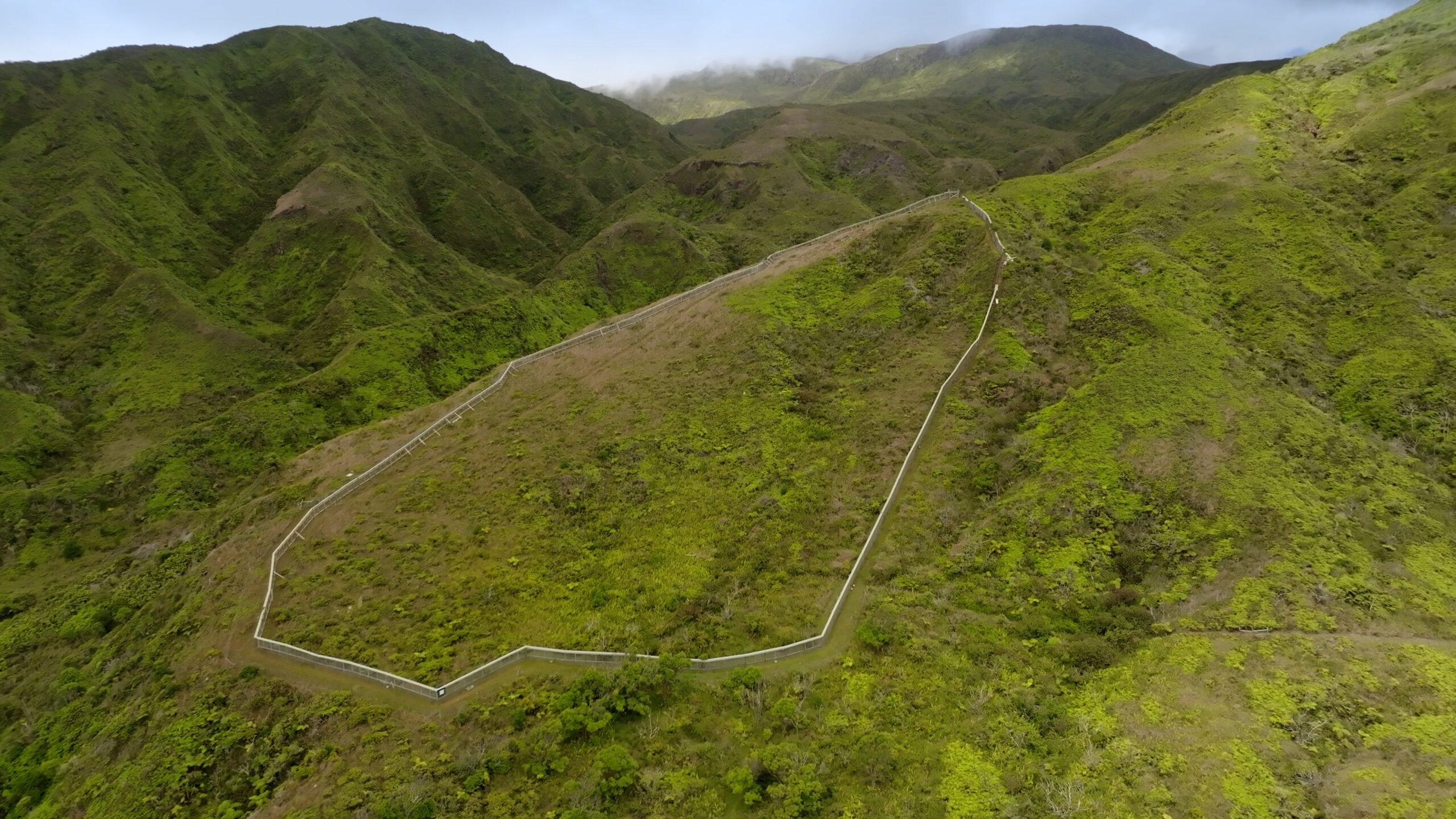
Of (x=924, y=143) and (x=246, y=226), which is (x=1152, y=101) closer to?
(x=924, y=143)

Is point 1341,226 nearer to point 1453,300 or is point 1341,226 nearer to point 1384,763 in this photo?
point 1453,300

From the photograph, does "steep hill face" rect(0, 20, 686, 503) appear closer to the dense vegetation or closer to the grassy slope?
the dense vegetation

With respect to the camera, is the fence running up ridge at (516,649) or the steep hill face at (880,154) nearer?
the fence running up ridge at (516,649)

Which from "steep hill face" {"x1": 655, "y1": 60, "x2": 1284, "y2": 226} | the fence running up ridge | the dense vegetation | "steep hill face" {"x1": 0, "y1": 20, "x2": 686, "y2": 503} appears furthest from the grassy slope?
the fence running up ridge

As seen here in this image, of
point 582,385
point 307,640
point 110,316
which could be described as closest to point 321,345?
point 110,316

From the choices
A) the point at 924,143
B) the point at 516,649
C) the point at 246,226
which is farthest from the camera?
the point at 924,143

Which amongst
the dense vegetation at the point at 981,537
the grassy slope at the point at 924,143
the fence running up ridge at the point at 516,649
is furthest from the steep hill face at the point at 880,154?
the fence running up ridge at the point at 516,649

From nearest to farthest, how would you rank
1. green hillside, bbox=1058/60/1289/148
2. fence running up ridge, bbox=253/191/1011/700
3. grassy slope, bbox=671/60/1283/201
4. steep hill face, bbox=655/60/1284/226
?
fence running up ridge, bbox=253/191/1011/700 < steep hill face, bbox=655/60/1284/226 < grassy slope, bbox=671/60/1283/201 < green hillside, bbox=1058/60/1289/148

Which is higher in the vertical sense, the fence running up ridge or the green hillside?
the green hillside

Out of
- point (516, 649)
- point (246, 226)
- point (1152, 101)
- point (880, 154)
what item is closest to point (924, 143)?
point (880, 154)

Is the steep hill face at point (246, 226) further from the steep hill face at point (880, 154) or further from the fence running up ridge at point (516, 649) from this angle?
the fence running up ridge at point (516, 649)
